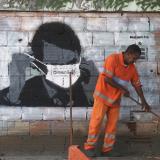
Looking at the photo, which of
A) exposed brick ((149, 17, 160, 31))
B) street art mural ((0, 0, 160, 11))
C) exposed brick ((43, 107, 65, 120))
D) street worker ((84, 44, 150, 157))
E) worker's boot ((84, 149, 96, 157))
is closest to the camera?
worker's boot ((84, 149, 96, 157))

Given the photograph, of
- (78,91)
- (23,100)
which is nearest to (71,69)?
(78,91)

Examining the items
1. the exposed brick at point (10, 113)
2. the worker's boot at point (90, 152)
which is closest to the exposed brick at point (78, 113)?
the exposed brick at point (10, 113)

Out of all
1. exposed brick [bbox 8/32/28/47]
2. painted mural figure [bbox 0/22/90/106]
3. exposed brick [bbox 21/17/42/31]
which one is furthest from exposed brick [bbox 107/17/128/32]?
exposed brick [bbox 8/32/28/47]

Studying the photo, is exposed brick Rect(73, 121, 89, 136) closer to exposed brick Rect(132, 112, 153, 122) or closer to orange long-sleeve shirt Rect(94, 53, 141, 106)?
exposed brick Rect(132, 112, 153, 122)

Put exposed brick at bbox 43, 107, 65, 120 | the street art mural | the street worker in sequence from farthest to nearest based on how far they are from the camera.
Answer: exposed brick at bbox 43, 107, 65, 120, the street art mural, the street worker

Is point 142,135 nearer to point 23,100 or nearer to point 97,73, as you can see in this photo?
point 97,73

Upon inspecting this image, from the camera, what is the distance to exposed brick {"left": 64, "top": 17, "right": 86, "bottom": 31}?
8250 mm

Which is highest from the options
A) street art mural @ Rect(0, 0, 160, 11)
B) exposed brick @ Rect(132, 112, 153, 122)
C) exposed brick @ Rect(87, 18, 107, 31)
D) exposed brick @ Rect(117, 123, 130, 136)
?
street art mural @ Rect(0, 0, 160, 11)

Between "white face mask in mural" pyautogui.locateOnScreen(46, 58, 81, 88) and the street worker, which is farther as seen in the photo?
"white face mask in mural" pyautogui.locateOnScreen(46, 58, 81, 88)

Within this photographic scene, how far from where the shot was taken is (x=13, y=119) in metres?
8.22

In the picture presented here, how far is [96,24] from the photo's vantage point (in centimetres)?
829

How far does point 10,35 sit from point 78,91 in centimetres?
135

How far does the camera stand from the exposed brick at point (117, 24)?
830cm

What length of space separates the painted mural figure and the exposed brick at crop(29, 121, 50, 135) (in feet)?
0.96
